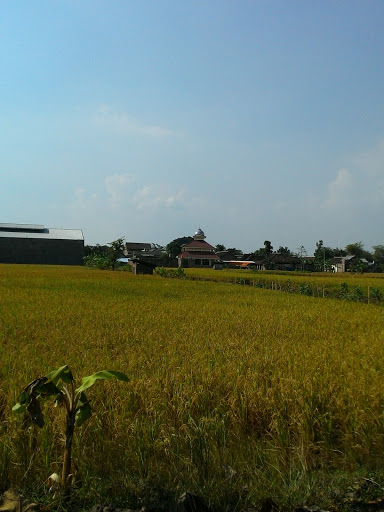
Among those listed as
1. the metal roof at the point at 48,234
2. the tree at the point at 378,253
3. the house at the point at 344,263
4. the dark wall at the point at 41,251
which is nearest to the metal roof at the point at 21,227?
the metal roof at the point at 48,234

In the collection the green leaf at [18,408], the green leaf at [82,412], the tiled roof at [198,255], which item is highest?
the tiled roof at [198,255]

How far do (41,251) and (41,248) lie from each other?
0.34 meters

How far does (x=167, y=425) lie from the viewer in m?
3.32

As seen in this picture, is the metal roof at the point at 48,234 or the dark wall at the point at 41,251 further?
A: the metal roof at the point at 48,234

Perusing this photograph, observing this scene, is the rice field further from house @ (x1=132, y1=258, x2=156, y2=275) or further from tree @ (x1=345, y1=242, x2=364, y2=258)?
tree @ (x1=345, y1=242, x2=364, y2=258)

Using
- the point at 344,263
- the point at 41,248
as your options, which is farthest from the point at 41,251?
the point at 344,263

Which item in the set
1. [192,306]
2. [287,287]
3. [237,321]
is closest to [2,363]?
[237,321]

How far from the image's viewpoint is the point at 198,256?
6469cm

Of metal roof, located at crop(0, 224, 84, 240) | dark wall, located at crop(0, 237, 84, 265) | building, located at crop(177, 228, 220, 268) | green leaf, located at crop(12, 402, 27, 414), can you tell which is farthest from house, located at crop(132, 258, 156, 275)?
green leaf, located at crop(12, 402, 27, 414)

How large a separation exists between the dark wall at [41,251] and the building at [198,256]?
13.6m

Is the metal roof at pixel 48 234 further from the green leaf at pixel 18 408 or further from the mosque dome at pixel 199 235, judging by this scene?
the green leaf at pixel 18 408

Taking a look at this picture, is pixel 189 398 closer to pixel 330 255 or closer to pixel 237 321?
pixel 237 321

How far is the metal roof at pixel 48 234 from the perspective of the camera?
56.4 meters

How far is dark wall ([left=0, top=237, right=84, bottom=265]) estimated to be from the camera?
179ft
